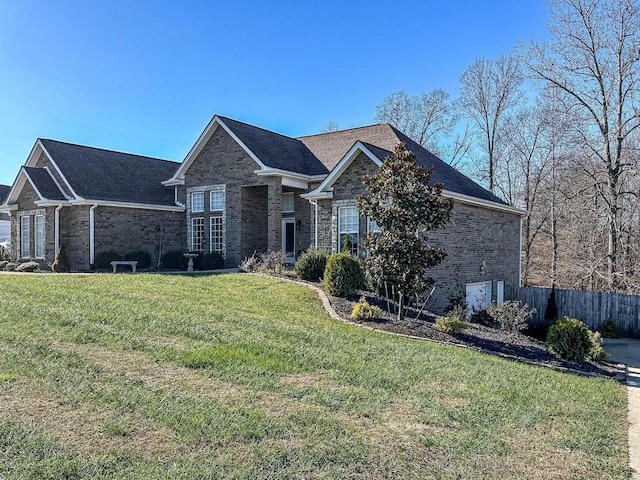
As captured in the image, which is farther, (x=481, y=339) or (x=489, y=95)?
(x=489, y=95)

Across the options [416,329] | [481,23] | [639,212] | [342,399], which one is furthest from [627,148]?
[342,399]

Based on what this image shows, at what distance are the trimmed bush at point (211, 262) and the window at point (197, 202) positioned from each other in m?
2.82

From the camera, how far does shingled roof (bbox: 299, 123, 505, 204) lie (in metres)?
19.5

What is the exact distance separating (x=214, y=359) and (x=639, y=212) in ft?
78.5

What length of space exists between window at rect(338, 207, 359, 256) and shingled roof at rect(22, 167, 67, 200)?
43.3 ft

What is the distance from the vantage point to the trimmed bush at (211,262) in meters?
21.1

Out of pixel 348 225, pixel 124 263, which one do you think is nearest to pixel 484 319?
pixel 348 225

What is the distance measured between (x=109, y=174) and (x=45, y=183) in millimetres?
2845

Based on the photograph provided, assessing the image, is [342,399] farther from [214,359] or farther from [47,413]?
[47,413]

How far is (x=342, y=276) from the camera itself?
1337 cm

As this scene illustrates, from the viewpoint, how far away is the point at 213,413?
481cm

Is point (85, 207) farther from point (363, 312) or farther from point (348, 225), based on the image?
point (363, 312)

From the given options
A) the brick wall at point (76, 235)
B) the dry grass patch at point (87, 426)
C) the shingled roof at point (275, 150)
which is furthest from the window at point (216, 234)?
the dry grass patch at point (87, 426)

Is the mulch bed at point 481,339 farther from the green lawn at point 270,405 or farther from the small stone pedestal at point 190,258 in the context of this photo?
the small stone pedestal at point 190,258
